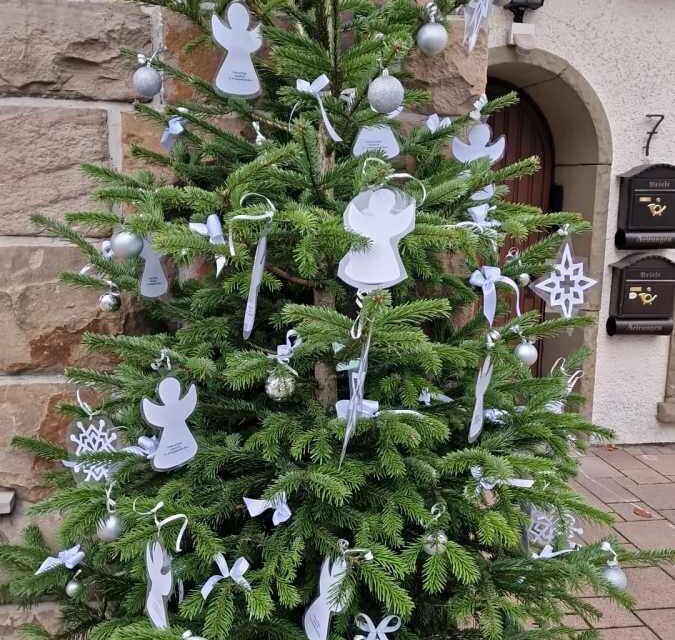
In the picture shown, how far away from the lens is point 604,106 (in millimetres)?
4262

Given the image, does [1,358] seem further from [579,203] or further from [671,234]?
[671,234]

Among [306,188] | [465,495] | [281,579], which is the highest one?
[306,188]

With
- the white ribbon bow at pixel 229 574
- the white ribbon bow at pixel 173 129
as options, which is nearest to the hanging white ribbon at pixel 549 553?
the white ribbon bow at pixel 229 574

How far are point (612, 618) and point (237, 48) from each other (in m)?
2.73

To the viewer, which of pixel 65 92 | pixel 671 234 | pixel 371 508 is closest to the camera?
pixel 371 508

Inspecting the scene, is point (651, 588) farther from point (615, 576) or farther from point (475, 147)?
point (475, 147)

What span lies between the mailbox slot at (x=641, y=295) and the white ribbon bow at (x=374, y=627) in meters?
3.70

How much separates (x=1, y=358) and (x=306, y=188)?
1025mm

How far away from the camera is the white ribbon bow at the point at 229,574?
117 centimetres

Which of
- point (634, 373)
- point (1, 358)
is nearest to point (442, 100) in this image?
point (1, 358)

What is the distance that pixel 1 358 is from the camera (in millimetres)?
1739

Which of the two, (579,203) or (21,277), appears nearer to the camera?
(21,277)

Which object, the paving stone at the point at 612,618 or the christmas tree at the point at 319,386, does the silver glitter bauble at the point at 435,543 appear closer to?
the christmas tree at the point at 319,386

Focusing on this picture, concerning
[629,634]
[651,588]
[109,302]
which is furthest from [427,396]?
[651,588]
